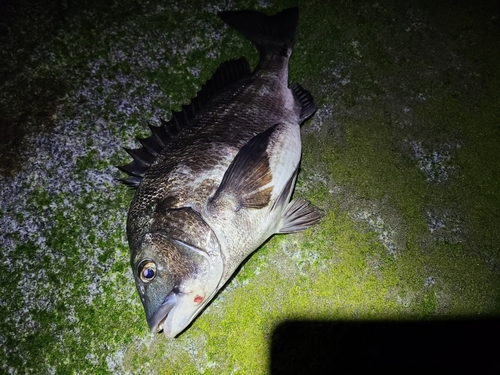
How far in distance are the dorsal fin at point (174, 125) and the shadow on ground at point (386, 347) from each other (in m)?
1.43

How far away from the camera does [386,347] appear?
242 centimetres

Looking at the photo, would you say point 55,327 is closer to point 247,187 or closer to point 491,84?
point 247,187

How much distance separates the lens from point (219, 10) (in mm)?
3242

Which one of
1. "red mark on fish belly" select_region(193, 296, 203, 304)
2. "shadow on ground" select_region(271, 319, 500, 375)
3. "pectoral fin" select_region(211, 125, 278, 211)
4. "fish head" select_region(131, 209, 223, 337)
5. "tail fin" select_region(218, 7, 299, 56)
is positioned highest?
"tail fin" select_region(218, 7, 299, 56)

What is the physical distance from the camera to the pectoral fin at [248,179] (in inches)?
85.4

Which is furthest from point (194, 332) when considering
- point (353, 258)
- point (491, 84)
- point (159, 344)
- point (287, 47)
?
point (491, 84)

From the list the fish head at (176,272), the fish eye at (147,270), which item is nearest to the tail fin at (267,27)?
the fish head at (176,272)

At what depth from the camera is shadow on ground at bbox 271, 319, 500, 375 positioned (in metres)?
2.39

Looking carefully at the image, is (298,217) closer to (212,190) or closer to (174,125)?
(212,190)

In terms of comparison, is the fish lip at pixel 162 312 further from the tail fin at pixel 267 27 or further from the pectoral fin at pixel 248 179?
the tail fin at pixel 267 27

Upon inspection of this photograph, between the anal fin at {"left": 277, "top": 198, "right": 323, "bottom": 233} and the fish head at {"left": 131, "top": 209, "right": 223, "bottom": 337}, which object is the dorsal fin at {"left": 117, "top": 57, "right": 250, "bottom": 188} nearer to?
the fish head at {"left": 131, "top": 209, "right": 223, "bottom": 337}

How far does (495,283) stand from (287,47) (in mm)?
2301

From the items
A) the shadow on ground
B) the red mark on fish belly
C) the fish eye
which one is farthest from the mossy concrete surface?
the fish eye

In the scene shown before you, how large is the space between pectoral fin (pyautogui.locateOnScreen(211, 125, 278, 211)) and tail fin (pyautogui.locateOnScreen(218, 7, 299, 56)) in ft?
3.36
